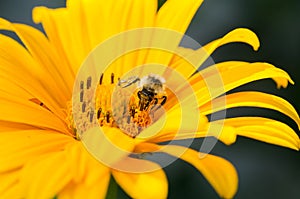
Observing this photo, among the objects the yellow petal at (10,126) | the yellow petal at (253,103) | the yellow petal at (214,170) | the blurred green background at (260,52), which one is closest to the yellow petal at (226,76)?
the yellow petal at (253,103)

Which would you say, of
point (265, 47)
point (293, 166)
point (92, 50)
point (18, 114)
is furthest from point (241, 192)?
point (18, 114)

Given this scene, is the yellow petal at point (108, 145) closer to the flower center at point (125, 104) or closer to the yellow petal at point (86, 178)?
the yellow petal at point (86, 178)

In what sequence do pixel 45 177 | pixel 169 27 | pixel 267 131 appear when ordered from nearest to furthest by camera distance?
pixel 45 177, pixel 267 131, pixel 169 27

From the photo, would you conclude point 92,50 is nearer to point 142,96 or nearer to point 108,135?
point 142,96

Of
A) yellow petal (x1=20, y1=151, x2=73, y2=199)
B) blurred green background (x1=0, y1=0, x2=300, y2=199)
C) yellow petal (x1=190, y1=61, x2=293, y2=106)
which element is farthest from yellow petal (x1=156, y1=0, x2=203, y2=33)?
blurred green background (x1=0, y1=0, x2=300, y2=199)

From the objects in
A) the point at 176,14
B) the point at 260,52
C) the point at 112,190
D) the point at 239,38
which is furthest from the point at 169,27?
the point at 260,52

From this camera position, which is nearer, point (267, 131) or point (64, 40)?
point (267, 131)

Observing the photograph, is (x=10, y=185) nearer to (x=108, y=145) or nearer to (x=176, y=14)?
(x=108, y=145)
